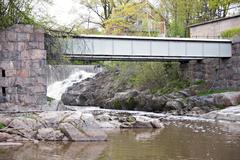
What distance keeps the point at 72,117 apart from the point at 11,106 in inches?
190

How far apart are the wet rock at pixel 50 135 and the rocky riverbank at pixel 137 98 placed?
17.3m

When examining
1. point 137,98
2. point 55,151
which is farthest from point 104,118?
point 137,98

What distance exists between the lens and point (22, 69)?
23578 mm

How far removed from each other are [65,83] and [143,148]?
37451 mm

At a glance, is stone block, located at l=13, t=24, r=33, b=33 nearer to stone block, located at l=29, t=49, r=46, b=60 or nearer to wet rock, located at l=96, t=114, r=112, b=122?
stone block, located at l=29, t=49, r=46, b=60

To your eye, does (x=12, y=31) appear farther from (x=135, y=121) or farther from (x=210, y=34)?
(x=210, y=34)

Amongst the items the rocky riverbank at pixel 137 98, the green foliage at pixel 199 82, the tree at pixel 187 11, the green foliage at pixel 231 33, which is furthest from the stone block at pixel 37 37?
the tree at pixel 187 11

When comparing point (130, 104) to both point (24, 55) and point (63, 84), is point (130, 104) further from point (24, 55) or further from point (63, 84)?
point (24, 55)

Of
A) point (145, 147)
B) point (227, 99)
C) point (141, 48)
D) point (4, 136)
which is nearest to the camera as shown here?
point (145, 147)

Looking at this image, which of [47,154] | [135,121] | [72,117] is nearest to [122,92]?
[135,121]

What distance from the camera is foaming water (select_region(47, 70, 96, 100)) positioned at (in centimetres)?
5175

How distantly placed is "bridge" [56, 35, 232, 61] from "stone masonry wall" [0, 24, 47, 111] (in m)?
3.22

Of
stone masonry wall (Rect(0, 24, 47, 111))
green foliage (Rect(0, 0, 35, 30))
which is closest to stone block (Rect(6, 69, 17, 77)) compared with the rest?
stone masonry wall (Rect(0, 24, 47, 111))

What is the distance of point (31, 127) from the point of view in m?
18.9
